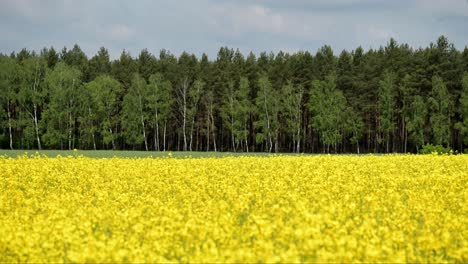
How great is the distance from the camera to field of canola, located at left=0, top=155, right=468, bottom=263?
8.01m

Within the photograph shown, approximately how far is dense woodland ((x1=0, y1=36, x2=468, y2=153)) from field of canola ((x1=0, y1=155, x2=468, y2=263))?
51861mm

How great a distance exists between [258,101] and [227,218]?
67.9m

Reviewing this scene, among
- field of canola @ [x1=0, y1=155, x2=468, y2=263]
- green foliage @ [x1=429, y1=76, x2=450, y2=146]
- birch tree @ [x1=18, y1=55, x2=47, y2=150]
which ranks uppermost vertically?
birch tree @ [x1=18, y1=55, x2=47, y2=150]

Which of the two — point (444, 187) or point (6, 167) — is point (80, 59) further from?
point (444, 187)

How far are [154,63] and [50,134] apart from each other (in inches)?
1005

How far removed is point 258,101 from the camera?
3056 inches

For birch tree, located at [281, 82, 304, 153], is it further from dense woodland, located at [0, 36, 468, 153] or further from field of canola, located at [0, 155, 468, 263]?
field of canola, located at [0, 155, 468, 263]

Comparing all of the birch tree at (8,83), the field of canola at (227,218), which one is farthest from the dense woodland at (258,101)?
the field of canola at (227,218)

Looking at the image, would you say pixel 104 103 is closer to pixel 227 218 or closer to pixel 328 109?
pixel 328 109

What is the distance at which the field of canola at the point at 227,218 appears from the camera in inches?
315

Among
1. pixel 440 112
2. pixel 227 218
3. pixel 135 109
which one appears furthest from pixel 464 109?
pixel 227 218

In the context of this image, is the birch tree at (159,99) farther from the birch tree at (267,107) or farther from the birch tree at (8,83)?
the birch tree at (8,83)

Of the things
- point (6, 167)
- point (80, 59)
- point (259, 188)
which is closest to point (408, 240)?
point (259, 188)

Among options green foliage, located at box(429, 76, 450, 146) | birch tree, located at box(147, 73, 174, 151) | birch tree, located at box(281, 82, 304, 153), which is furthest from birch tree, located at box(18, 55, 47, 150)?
green foliage, located at box(429, 76, 450, 146)
